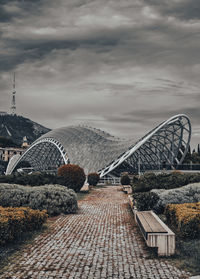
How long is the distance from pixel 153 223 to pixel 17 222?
15.6ft

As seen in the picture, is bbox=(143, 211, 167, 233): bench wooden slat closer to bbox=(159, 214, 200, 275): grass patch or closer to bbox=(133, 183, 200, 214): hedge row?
bbox=(159, 214, 200, 275): grass patch

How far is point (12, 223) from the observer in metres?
10.4

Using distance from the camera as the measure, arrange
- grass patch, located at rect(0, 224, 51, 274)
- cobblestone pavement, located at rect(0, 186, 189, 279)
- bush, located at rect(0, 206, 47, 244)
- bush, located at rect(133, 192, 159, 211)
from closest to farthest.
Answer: cobblestone pavement, located at rect(0, 186, 189, 279) → grass patch, located at rect(0, 224, 51, 274) → bush, located at rect(0, 206, 47, 244) → bush, located at rect(133, 192, 159, 211)

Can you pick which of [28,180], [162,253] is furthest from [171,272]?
[28,180]

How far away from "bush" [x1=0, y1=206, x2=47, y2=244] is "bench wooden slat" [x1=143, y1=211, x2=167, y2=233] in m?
4.28

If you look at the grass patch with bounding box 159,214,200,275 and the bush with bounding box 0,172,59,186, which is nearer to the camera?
the grass patch with bounding box 159,214,200,275

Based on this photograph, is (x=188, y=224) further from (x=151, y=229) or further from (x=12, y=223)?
(x=12, y=223)

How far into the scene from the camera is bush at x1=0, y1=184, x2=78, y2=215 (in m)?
15.4

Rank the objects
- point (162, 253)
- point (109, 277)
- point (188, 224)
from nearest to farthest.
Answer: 1. point (109, 277)
2. point (162, 253)
3. point (188, 224)

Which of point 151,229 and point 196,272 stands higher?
point 151,229

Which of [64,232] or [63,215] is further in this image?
[63,215]

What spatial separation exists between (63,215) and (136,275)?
9048 millimetres

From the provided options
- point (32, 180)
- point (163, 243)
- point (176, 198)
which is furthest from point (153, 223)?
point (32, 180)

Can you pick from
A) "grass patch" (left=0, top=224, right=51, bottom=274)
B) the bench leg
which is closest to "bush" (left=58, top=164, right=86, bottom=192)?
"grass patch" (left=0, top=224, right=51, bottom=274)
